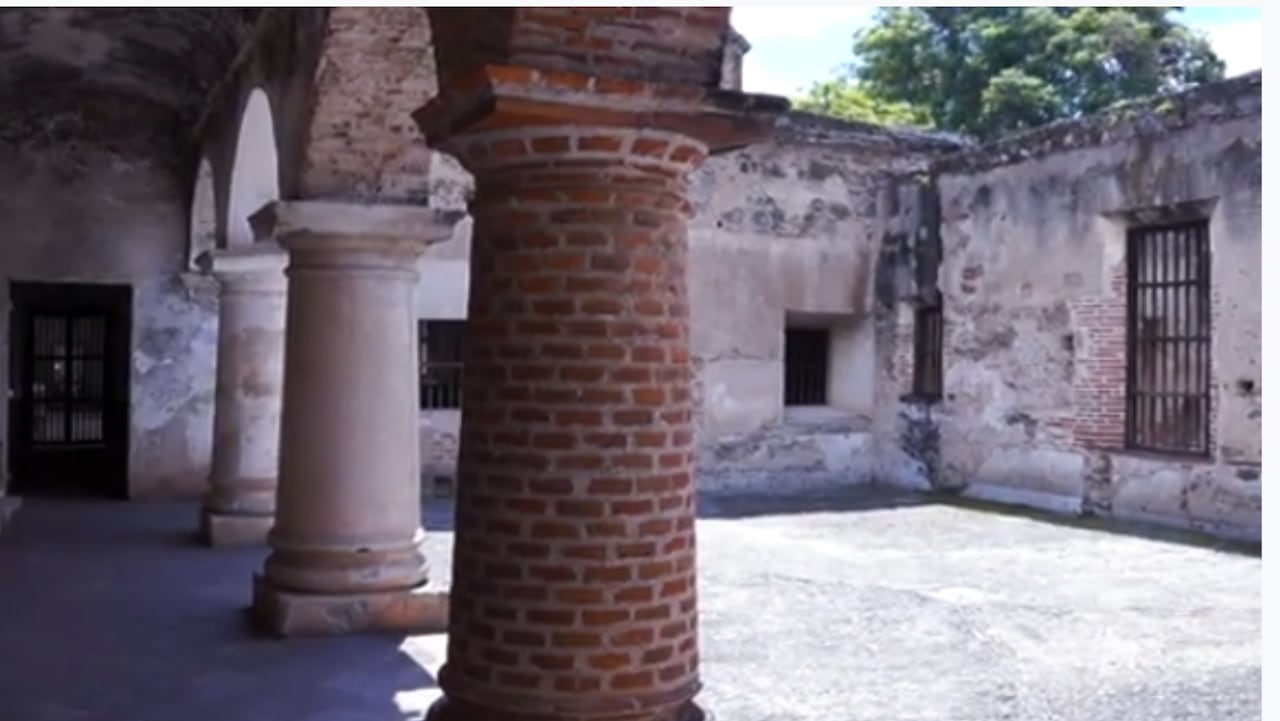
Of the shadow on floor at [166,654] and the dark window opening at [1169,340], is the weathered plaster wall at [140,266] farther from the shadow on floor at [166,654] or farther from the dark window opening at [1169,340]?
the dark window opening at [1169,340]

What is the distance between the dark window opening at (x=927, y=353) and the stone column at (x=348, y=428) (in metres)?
10.1

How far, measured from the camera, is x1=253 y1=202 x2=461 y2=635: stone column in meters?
6.85

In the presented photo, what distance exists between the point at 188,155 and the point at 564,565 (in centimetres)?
1060

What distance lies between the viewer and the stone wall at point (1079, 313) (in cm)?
1166

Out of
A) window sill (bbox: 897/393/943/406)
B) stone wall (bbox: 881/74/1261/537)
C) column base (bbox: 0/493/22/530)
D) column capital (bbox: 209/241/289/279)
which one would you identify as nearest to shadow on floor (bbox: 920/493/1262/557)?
stone wall (bbox: 881/74/1261/537)

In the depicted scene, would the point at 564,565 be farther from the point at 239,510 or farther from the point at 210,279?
the point at 210,279

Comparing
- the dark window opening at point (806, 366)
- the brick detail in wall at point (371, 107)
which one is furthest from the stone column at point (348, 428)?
the dark window opening at point (806, 366)

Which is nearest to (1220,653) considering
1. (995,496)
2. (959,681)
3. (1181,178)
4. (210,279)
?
(959,681)

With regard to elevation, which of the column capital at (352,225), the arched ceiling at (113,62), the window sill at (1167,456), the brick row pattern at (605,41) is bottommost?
the window sill at (1167,456)

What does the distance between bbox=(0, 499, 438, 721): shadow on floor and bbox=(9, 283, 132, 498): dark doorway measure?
4.40m

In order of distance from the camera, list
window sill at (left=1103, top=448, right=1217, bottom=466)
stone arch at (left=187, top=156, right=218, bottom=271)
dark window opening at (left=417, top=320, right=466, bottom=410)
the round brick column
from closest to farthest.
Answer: the round brick column → window sill at (left=1103, top=448, right=1217, bottom=466) → stone arch at (left=187, top=156, right=218, bottom=271) → dark window opening at (left=417, top=320, right=466, bottom=410)

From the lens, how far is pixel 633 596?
359cm

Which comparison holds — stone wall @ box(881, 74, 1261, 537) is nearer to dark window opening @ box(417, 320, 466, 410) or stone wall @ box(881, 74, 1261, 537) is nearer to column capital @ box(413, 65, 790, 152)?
dark window opening @ box(417, 320, 466, 410)

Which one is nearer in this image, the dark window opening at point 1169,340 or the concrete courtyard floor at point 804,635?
the concrete courtyard floor at point 804,635
